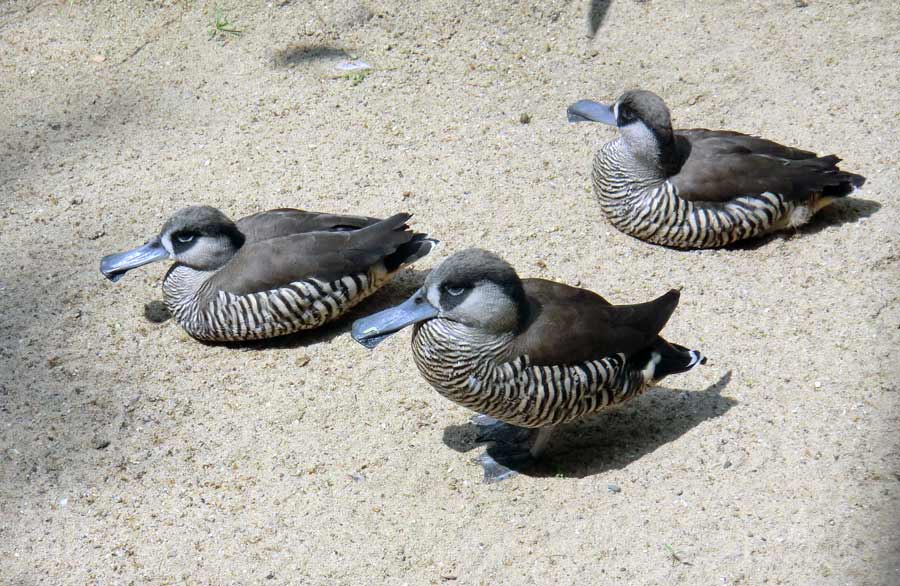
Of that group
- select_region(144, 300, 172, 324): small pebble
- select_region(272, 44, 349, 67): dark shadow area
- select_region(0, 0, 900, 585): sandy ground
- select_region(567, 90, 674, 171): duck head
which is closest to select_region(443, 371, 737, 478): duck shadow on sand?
select_region(0, 0, 900, 585): sandy ground

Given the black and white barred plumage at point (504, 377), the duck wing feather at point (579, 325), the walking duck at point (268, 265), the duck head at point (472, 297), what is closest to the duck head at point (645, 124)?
the walking duck at point (268, 265)

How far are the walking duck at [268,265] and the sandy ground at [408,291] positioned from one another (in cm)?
26

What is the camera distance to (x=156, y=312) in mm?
6395

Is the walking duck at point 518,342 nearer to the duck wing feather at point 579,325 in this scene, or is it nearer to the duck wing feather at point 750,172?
the duck wing feather at point 579,325

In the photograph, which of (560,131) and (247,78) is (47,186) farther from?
(560,131)

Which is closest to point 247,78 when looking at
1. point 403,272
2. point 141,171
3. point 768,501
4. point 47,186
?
point 141,171

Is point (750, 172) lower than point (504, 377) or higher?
higher

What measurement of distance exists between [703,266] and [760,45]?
9.32 ft

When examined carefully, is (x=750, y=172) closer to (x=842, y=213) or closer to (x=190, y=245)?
(x=842, y=213)

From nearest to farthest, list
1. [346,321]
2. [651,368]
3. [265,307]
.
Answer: [651,368] < [265,307] < [346,321]

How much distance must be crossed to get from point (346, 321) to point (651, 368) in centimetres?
212

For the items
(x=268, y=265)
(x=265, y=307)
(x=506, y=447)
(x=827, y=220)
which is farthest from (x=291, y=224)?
(x=827, y=220)

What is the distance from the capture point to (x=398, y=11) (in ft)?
29.3

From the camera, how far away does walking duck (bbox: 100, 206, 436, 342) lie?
592 centimetres
